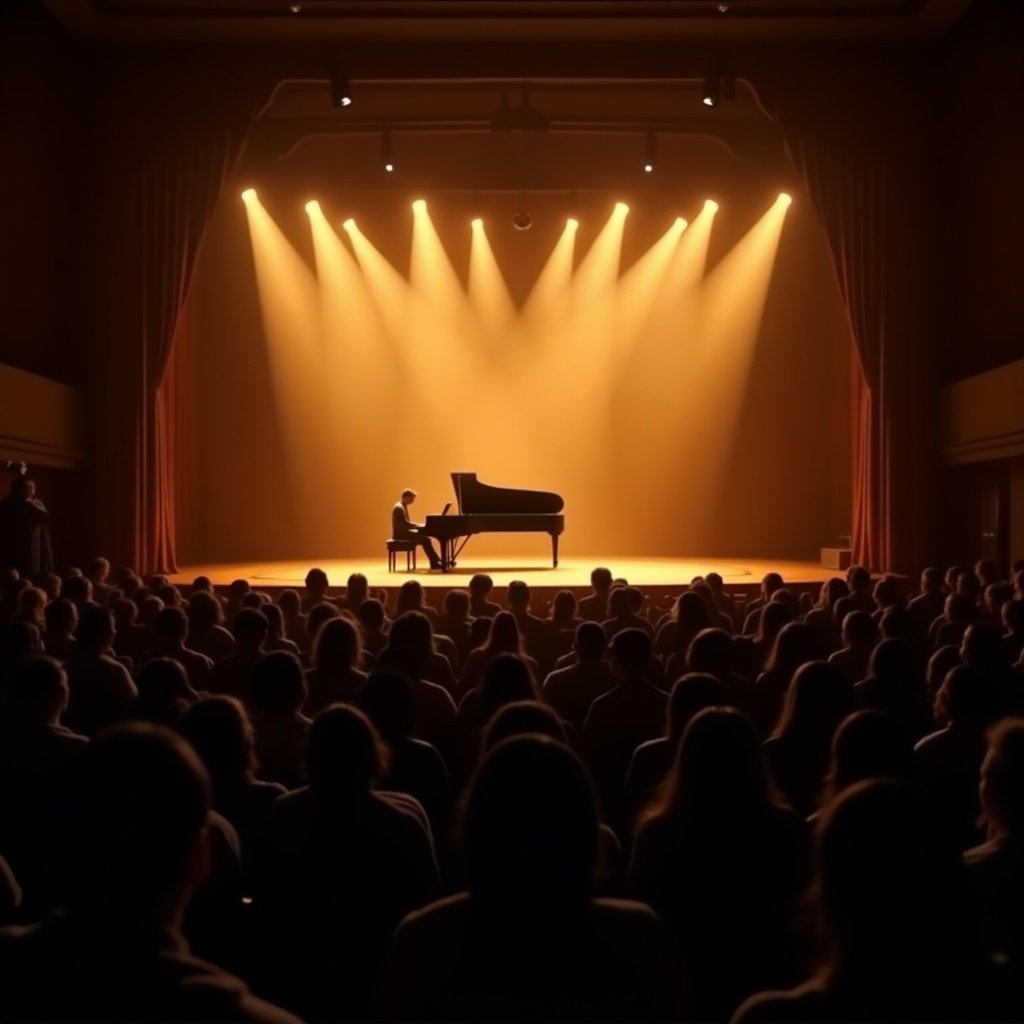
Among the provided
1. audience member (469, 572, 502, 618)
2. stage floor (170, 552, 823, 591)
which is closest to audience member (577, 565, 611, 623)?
audience member (469, 572, 502, 618)

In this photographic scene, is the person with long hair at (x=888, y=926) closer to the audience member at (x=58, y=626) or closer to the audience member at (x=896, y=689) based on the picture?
the audience member at (x=896, y=689)

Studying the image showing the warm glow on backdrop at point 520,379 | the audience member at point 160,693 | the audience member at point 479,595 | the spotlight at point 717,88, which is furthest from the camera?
the warm glow on backdrop at point 520,379

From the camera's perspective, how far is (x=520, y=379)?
17062mm

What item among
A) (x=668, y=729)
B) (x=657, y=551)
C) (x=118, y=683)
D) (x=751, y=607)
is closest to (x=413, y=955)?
(x=668, y=729)

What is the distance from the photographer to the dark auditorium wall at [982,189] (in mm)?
11594

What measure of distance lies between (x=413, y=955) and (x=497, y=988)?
0.15m

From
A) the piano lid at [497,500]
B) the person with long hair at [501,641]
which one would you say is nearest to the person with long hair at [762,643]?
the person with long hair at [501,641]

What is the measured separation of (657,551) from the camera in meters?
16.9

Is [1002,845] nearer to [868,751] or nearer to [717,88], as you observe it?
[868,751]

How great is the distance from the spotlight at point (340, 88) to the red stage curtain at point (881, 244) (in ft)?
14.5

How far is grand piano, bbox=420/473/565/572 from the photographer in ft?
43.2

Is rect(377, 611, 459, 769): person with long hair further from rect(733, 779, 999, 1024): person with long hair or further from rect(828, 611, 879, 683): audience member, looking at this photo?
rect(733, 779, 999, 1024): person with long hair

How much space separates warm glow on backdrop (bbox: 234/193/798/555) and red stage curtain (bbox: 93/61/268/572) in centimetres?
401

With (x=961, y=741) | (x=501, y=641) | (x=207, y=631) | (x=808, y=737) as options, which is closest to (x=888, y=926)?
(x=808, y=737)
